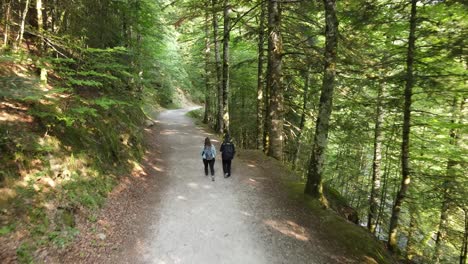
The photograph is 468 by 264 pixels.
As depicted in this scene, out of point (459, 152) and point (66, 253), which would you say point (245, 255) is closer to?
point (66, 253)

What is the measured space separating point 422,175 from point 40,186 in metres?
10.3

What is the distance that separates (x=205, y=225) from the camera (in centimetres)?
758

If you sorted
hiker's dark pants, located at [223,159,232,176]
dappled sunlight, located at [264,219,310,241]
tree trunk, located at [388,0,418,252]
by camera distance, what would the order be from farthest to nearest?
hiker's dark pants, located at [223,159,232,176]
tree trunk, located at [388,0,418,252]
dappled sunlight, located at [264,219,310,241]

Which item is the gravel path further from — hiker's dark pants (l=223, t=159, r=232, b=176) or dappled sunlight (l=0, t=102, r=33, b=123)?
dappled sunlight (l=0, t=102, r=33, b=123)

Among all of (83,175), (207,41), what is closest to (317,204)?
(83,175)

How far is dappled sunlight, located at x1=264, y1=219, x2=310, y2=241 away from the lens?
7.11m

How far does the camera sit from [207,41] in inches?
789

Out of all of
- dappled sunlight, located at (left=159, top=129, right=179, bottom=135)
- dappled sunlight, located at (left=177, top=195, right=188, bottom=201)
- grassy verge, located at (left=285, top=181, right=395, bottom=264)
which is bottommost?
grassy verge, located at (left=285, top=181, right=395, bottom=264)

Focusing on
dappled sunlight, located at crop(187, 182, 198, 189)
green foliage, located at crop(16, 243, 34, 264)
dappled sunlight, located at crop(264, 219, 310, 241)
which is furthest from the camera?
dappled sunlight, located at crop(187, 182, 198, 189)

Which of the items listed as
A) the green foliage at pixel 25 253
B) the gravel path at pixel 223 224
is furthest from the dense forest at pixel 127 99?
the gravel path at pixel 223 224

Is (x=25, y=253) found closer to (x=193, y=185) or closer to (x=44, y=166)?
(x=44, y=166)

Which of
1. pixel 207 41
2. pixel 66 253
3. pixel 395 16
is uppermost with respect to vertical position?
pixel 207 41

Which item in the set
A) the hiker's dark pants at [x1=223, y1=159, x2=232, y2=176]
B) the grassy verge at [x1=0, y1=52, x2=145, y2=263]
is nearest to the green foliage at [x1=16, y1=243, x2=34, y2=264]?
the grassy verge at [x1=0, y1=52, x2=145, y2=263]

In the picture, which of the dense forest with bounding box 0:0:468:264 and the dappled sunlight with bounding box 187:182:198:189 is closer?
the dense forest with bounding box 0:0:468:264
